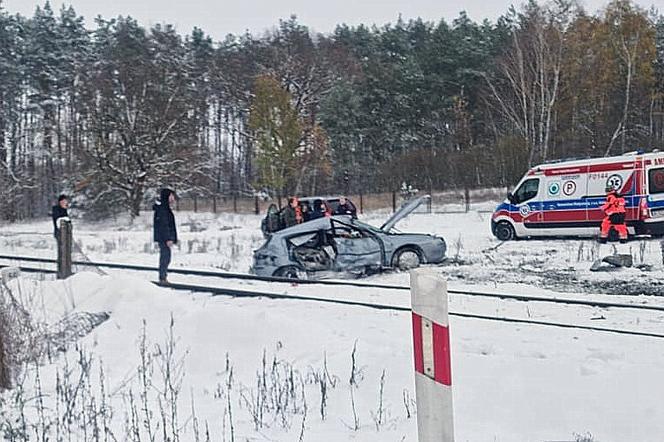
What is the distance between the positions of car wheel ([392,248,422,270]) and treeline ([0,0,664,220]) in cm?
2579

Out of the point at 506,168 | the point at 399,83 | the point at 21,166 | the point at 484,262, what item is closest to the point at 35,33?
the point at 21,166

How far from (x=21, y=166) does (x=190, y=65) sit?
1605 centimetres

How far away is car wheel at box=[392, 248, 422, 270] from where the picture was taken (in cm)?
1512

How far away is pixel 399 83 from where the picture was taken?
182 feet

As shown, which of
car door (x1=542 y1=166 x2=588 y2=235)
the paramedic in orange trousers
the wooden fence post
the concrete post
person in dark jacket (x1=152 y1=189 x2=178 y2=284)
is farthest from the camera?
car door (x1=542 y1=166 x2=588 y2=235)

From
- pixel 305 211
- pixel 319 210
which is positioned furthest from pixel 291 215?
pixel 319 210

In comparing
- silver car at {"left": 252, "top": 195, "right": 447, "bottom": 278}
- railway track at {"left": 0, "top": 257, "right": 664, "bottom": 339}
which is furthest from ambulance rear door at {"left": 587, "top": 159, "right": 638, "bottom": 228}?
railway track at {"left": 0, "top": 257, "right": 664, "bottom": 339}

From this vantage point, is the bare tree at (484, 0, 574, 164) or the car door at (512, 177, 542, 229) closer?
the car door at (512, 177, 542, 229)

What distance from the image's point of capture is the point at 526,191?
75.5 ft

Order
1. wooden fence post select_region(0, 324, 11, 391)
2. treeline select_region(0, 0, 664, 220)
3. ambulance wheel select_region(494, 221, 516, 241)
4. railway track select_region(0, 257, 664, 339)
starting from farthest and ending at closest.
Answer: treeline select_region(0, 0, 664, 220) < ambulance wheel select_region(494, 221, 516, 241) < railway track select_region(0, 257, 664, 339) < wooden fence post select_region(0, 324, 11, 391)

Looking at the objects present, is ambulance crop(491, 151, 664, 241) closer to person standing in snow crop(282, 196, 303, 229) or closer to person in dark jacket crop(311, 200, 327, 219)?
person in dark jacket crop(311, 200, 327, 219)

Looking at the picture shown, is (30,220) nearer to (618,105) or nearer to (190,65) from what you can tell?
(190,65)

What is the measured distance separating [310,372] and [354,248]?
858 centimetres

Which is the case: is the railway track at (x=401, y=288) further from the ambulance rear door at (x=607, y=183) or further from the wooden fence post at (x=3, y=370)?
the ambulance rear door at (x=607, y=183)
